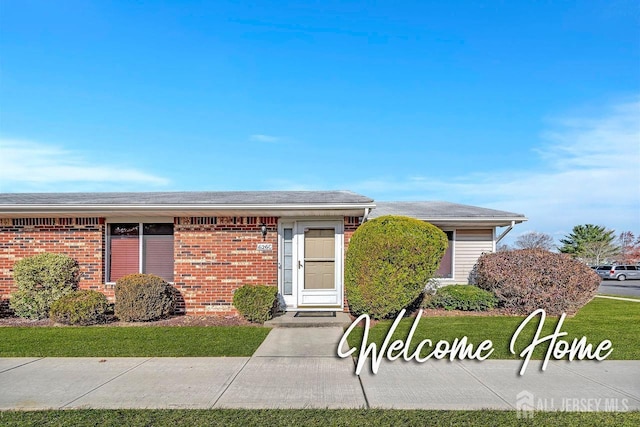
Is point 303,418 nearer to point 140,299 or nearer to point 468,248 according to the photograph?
point 140,299

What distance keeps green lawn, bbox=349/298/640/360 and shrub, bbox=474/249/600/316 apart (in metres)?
0.44

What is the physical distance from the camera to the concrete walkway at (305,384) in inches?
173

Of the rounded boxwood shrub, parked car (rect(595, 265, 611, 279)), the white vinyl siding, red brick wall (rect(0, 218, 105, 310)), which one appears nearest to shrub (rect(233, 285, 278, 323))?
the rounded boxwood shrub

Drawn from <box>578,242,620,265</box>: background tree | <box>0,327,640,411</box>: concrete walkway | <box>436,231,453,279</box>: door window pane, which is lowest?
<box>578,242,620,265</box>: background tree

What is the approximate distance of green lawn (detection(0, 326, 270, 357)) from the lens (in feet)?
21.6

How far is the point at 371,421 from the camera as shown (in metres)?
3.86

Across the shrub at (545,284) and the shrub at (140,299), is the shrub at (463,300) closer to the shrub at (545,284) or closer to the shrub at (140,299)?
the shrub at (545,284)

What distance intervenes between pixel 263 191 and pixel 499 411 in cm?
900

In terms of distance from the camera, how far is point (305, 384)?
4.98 m

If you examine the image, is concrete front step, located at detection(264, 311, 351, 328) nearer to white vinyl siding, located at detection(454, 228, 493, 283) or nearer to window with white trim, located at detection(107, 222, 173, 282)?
window with white trim, located at detection(107, 222, 173, 282)

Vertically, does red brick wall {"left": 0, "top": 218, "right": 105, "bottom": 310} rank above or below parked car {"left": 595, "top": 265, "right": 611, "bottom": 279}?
above

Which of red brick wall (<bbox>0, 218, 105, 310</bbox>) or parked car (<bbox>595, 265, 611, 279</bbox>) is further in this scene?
parked car (<bbox>595, 265, 611, 279</bbox>)

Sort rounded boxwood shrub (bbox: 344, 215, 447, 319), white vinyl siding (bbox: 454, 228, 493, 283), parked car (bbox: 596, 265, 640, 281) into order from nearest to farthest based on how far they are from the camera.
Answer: rounded boxwood shrub (bbox: 344, 215, 447, 319), white vinyl siding (bbox: 454, 228, 493, 283), parked car (bbox: 596, 265, 640, 281)

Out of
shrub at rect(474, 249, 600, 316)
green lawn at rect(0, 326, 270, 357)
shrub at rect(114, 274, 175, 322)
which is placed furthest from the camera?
shrub at rect(474, 249, 600, 316)
